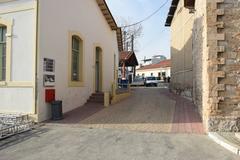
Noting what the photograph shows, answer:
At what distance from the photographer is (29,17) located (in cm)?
1016

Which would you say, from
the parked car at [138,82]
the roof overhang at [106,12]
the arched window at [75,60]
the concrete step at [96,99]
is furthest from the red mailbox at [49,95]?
the parked car at [138,82]

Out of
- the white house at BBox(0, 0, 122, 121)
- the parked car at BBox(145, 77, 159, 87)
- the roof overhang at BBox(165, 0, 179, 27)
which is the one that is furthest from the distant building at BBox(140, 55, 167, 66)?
the white house at BBox(0, 0, 122, 121)

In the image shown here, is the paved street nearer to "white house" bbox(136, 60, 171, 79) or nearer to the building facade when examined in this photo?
the building facade

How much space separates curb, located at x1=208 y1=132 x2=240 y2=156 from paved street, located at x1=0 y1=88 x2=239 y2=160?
0.47 feet

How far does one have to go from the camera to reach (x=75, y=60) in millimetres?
13898

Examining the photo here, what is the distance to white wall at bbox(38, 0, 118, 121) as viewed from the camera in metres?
10.3

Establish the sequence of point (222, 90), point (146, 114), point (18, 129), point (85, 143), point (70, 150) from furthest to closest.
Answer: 1. point (146, 114)
2. point (18, 129)
3. point (222, 90)
4. point (85, 143)
5. point (70, 150)

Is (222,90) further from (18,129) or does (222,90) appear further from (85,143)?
(18,129)

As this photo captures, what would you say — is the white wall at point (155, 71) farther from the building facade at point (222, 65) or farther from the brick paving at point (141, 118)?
the building facade at point (222, 65)

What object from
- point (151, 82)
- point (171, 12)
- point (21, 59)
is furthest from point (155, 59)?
point (21, 59)

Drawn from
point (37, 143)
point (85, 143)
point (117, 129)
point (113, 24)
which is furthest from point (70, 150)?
point (113, 24)

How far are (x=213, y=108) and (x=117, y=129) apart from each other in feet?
Result: 10.5

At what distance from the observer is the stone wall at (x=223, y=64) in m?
8.10

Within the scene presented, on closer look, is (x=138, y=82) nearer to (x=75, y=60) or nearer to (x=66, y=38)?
(x=75, y=60)
